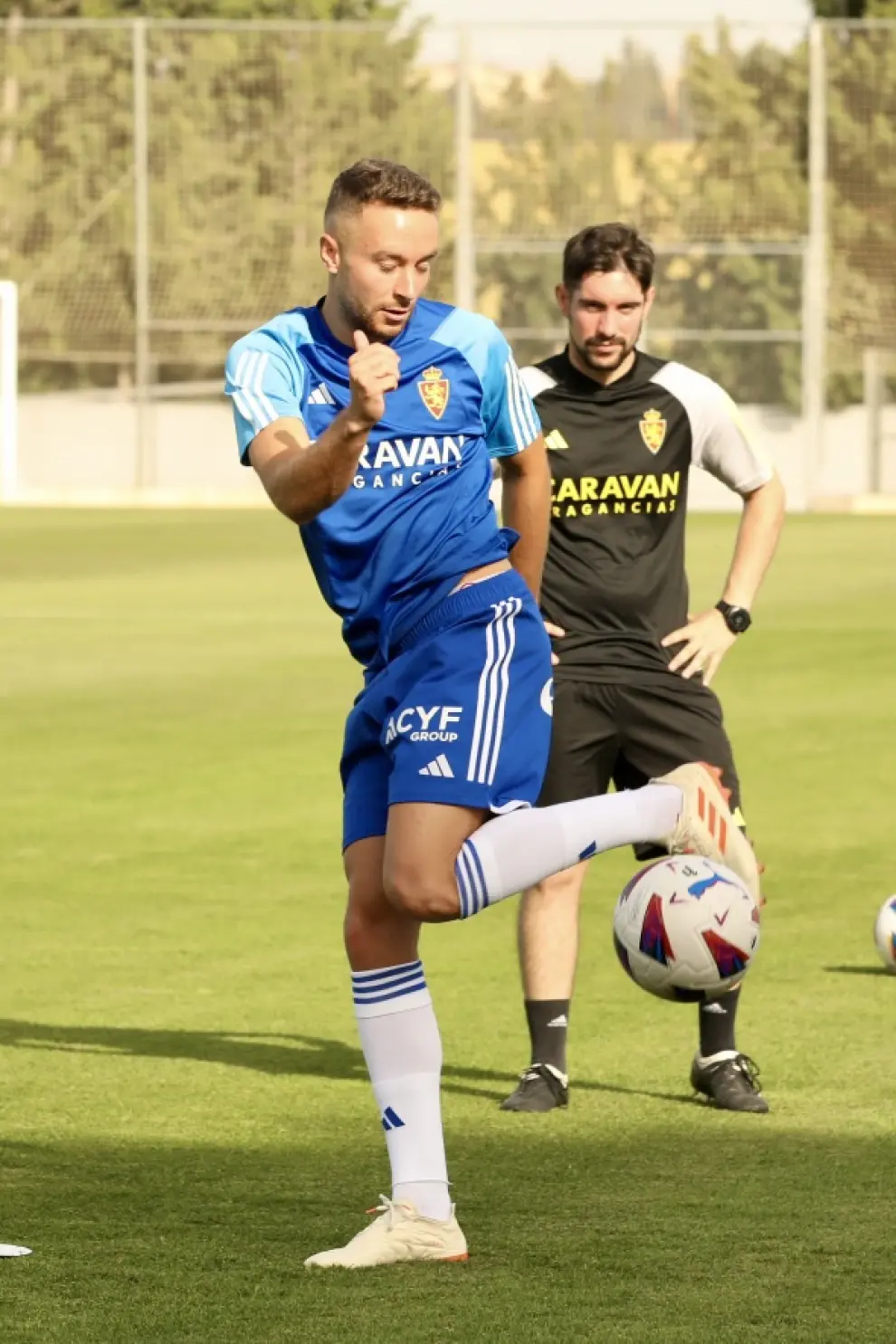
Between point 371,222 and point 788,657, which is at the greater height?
point 371,222

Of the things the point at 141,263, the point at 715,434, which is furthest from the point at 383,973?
the point at 141,263

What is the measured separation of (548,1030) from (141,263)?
3784cm

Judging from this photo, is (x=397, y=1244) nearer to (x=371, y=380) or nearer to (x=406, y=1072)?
(x=406, y=1072)

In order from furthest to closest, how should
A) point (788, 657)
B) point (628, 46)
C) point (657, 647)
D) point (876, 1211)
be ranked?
point (628, 46)
point (788, 657)
point (657, 647)
point (876, 1211)

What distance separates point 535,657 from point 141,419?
37700 millimetres

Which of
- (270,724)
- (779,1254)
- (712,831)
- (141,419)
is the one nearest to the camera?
(779,1254)

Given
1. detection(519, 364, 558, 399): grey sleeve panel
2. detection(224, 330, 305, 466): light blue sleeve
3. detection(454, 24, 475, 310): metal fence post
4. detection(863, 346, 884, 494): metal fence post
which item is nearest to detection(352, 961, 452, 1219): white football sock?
detection(224, 330, 305, 466): light blue sleeve

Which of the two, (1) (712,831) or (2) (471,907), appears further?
→ (1) (712,831)

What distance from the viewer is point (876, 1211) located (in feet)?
17.1

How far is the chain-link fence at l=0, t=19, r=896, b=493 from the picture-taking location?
1748 inches

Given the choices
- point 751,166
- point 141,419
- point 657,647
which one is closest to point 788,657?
point 657,647

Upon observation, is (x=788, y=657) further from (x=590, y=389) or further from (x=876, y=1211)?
(x=876, y=1211)

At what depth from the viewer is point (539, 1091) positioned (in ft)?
A: 20.9

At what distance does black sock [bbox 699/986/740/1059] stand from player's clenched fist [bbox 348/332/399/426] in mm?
2349
